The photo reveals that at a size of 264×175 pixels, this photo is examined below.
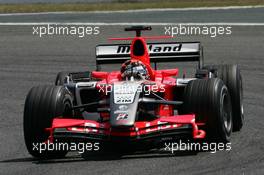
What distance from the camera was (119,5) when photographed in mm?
35594

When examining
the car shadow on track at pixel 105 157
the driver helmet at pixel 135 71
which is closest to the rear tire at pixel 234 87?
the driver helmet at pixel 135 71

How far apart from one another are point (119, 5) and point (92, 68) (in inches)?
588

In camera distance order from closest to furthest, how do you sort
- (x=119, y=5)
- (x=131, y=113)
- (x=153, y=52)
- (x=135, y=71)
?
(x=131, y=113) < (x=135, y=71) < (x=153, y=52) < (x=119, y=5)

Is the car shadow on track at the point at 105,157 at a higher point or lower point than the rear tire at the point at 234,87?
lower

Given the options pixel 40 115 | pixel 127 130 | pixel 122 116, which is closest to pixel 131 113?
pixel 122 116

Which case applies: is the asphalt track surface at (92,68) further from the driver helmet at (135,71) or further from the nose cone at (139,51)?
the nose cone at (139,51)

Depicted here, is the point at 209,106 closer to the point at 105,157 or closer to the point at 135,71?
the point at 105,157

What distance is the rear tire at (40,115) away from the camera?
11.0 metres

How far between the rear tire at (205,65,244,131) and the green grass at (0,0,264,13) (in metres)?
20.7

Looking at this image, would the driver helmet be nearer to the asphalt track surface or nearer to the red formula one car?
the red formula one car

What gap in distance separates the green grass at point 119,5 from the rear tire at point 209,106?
2277 cm

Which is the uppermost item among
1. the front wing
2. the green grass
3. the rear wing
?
the rear wing

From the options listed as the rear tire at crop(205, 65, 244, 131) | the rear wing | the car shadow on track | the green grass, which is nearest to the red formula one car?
the car shadow on track

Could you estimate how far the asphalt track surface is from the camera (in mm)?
10156
